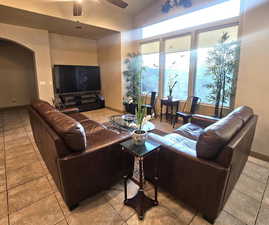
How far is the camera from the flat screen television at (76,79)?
5.61 m

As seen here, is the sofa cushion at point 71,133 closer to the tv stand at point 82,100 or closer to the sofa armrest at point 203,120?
the sofa armrest at point 203,120

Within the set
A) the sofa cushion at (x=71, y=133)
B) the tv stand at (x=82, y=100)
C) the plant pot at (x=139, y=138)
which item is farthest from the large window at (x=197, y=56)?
the sofa cushion at (x=71, y=133)

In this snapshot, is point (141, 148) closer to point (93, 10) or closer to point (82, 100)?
point (93, 10)

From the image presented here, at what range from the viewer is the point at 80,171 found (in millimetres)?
1601

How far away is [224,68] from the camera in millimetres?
3146

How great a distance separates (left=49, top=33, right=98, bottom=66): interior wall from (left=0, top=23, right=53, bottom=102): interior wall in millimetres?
719

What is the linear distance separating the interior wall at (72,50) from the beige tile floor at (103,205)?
459 cm

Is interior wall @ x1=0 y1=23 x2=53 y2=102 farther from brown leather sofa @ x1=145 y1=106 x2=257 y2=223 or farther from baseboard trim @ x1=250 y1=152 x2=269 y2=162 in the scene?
baseboard trim @ x1=250 y1=152 x2=269 y2=162

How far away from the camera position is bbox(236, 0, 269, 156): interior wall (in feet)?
8.68

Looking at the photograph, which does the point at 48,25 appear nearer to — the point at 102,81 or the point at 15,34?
the point at 15,34

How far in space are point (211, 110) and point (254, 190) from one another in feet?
7.64

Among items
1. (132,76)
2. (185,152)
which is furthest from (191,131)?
(132,76)

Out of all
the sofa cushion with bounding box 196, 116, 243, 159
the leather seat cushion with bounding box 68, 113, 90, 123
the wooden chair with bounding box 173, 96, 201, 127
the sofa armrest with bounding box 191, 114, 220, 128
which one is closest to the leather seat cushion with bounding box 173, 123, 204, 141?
the sofa armrest with bounding box 191, 114, 220, 128

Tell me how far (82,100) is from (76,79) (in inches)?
34.2
